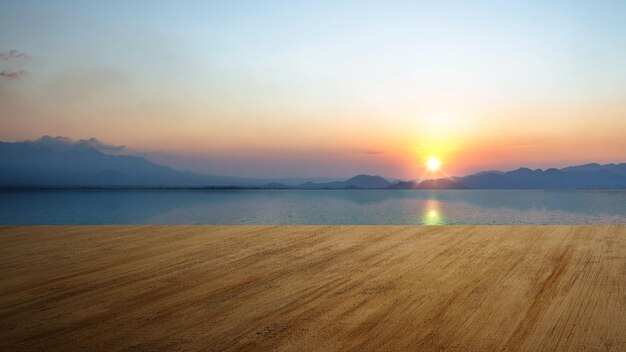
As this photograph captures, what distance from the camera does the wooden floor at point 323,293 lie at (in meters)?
1.47

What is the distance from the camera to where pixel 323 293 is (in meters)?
1.95

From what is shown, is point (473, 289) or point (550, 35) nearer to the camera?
point (473, 289)

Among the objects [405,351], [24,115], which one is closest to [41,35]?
[24,115]

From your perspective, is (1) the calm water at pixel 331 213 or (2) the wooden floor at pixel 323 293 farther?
(1) the calm water at pixel 331 213

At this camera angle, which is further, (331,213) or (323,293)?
(331,213)

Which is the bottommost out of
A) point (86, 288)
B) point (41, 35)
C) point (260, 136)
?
point (86, 288)

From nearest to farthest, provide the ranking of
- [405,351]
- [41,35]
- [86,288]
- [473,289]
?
[405,351]
[473,289]
[86,288]
[41,35]

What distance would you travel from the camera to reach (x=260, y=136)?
49.6 ft

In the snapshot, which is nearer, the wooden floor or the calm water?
the wooden floor

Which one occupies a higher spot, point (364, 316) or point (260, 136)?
point (260, 136)

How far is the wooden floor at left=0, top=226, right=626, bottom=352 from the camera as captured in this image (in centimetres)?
147

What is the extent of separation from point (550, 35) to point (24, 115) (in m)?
13.2

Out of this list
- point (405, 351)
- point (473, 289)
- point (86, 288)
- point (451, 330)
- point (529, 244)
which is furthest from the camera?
point (529, 244)

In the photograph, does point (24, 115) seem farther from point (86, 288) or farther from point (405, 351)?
point (405, 351)
